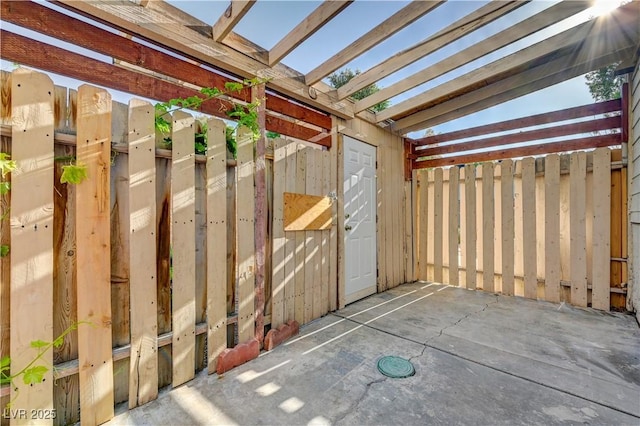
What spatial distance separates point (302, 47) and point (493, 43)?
1.71 meters

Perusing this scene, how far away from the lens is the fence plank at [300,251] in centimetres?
278

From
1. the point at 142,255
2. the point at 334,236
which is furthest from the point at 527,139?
the point at 142,255

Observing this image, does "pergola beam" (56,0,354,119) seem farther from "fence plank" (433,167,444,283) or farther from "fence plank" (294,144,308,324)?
"fence plank" (433,167,444,283)

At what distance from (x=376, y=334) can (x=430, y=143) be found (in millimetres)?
3384

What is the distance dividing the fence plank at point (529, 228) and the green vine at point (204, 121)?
375 centimetres

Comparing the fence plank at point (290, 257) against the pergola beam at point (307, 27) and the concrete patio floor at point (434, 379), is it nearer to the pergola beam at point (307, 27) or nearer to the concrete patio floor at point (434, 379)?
the concrete patio floor at point (434, 379)

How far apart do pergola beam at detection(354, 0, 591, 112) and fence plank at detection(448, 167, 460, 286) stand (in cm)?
202

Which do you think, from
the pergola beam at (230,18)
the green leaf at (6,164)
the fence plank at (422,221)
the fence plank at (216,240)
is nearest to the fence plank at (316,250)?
the fence plank at (216,240)

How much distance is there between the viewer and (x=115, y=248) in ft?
5.42

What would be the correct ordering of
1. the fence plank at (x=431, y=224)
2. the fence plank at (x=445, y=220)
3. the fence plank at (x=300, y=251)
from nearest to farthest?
the fence plank at (x=300, y=251)
the fence plank at (x=445, y=220)
the fence plank at (x=431, y=224)

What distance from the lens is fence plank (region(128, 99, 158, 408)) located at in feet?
5.43

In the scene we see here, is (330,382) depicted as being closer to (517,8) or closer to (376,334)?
(376,334)

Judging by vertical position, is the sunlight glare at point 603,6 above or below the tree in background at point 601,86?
below

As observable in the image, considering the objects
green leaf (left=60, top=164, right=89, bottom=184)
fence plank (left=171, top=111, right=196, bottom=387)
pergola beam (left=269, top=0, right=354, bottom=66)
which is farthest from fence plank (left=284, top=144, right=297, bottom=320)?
green leaf (left=60, top=164, right=89, bottom=184)
